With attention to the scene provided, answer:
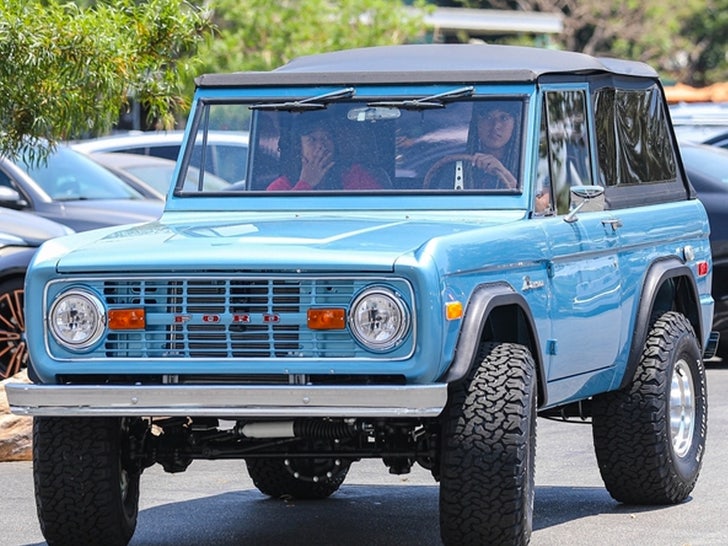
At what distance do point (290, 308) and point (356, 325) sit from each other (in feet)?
0.83

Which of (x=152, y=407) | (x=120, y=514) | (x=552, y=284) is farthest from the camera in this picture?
(x=552, y=284)

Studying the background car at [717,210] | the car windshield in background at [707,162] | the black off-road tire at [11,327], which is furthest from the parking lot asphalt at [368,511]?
the car windshield in background at [707,162]

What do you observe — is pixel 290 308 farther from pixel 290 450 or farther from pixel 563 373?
pixel 563 373

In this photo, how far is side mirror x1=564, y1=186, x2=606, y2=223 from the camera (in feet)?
23.5

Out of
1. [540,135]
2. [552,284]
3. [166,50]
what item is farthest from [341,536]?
[166,50]

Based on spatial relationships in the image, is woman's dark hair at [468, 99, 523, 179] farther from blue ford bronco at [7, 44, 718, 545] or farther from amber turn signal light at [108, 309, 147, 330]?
amber turn signal light at [108, 309, 147, 330]

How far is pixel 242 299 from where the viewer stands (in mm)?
6184

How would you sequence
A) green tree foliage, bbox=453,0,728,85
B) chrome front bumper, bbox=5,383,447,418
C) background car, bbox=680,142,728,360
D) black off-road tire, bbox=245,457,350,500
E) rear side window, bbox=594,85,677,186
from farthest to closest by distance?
green tree foliage, bbox=453,0,728,85 → background car, bbox=680,142,728,360 → rear side window, bbox=594,85,677,186 → black off-road tire, bbox=245,457,350,500 → chrome front bumper, bbox=5,383,447,418

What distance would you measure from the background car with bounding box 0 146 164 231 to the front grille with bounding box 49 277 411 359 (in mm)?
7016

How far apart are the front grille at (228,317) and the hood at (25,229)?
529cm

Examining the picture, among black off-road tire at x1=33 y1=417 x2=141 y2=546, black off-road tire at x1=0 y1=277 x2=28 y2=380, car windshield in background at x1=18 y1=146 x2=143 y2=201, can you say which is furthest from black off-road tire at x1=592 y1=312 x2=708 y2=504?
car windshield in background at x1=18 y1=146 x2=143 y2=201

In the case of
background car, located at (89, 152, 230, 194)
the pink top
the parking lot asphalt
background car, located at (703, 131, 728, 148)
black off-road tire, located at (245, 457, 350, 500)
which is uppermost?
the pink top

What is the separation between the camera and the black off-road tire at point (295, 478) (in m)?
7.79

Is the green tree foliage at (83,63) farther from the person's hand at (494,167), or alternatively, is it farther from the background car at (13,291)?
the person's hand at (494,167)
